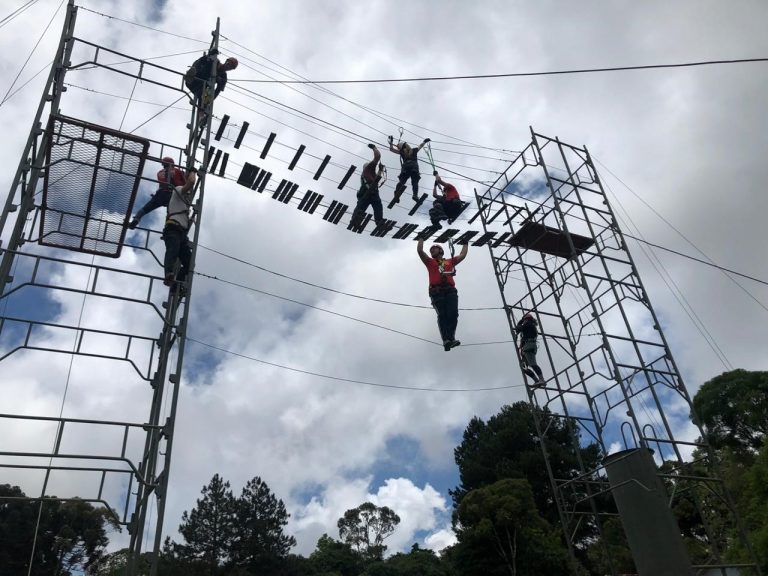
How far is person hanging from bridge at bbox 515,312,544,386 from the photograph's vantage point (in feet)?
37.0

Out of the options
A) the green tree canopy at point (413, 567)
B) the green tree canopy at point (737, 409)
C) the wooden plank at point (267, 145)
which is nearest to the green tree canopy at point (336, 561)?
the green tree canopy at point (413, 567)

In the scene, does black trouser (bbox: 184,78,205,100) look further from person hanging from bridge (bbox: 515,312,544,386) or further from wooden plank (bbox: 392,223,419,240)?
person hanging from bridge (bbox: 515,312,544,386)

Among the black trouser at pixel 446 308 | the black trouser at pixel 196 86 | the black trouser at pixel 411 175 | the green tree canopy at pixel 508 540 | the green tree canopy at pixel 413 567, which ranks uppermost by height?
the black trouser at pixel 411 175

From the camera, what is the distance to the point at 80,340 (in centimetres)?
550

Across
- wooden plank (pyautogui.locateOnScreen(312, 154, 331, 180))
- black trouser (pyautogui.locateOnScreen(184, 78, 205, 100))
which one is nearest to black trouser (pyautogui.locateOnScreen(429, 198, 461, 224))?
wooden plank (pyautogui.locateOnScreen(312, 154, 331, 180))

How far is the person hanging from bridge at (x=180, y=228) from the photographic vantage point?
22.9ft

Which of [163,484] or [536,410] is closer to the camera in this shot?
[163,484]

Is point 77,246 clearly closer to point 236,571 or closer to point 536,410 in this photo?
point 536,410

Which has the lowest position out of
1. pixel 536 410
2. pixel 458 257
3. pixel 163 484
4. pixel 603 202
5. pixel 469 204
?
pixel 163 484

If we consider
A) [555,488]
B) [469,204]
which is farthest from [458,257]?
[555,488]

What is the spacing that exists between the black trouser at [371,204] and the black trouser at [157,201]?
12.9 feet

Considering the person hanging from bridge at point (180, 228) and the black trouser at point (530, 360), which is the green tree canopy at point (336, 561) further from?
the person hanging from bridge at point (180, 228)

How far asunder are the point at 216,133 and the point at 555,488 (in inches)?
306

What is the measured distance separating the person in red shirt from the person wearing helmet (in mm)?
4100
